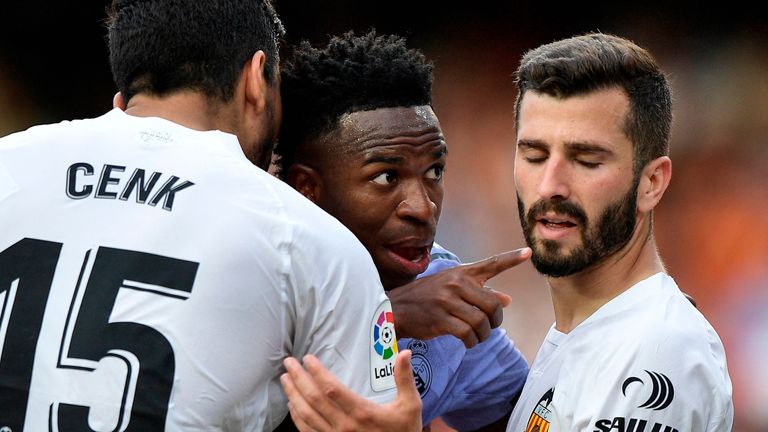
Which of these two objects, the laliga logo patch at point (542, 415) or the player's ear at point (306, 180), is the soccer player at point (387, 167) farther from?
the laliga logo patch at point (542, 415)

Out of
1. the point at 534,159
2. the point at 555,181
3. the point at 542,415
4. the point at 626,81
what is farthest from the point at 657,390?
the point at 626,81

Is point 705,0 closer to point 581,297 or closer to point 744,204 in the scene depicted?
point 744,204

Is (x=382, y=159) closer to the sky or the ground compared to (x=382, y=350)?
closer to the sky

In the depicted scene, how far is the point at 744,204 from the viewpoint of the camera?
23.0 feet

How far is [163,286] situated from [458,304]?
88cm

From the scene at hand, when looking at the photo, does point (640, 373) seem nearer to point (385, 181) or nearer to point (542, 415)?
point (542, 415)

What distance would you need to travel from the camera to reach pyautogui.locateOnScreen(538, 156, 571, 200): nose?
2.70 metres

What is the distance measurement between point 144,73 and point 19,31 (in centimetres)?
563

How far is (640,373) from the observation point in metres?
2.41

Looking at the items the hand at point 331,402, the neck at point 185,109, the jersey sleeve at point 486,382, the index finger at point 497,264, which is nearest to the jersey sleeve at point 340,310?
the hand at point 331,402

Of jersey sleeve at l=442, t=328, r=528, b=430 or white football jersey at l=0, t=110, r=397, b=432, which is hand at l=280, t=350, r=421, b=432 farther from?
jersey sleeve at l=442, t=328, r=528, b=430

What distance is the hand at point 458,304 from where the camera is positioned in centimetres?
266

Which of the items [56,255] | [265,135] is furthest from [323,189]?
[56,255]

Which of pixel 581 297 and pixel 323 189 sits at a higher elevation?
pixel 323 189
